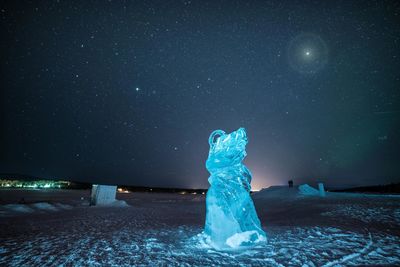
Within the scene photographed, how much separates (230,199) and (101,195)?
17.5 m

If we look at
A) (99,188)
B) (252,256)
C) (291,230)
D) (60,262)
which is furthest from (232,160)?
(99,188)

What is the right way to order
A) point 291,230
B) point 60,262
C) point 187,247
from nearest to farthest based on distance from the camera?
point 60,262, point 187,247, point 291,230

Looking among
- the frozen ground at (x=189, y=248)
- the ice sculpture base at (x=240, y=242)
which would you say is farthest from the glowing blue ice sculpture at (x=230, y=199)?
the frozen ground at (x=189, y=248)

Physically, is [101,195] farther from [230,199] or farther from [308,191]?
[308,191]

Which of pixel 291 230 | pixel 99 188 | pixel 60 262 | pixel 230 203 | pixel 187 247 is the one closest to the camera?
pixel 60 262

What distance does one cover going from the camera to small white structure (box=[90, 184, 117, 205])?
19.5 m

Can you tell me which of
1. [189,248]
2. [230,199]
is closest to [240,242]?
[230,199]

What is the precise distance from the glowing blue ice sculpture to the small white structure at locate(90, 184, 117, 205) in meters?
16.6

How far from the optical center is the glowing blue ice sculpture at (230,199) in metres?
5.95

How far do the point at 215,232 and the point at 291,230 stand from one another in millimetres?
3363

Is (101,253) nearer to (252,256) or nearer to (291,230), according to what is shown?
(252,256)

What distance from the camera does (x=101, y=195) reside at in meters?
19.9

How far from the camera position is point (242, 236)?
592cm

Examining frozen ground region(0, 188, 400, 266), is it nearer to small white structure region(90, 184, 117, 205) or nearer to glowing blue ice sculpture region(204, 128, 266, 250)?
glowing blue ice sculpture region(204, 128, 266, 250)
